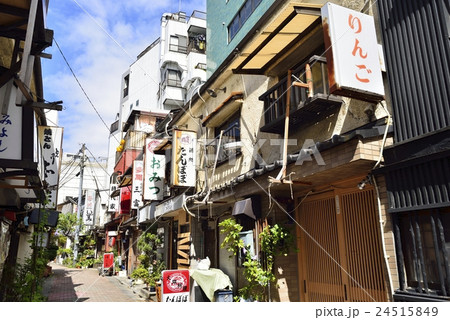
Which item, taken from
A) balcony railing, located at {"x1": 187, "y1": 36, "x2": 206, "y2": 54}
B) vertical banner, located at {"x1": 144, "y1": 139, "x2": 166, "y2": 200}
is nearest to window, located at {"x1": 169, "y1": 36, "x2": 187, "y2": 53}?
balcony railing, located at {"x1": 187, "y1": 36, "x2": 206, "y2": 54}

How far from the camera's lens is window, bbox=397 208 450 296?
5.25m

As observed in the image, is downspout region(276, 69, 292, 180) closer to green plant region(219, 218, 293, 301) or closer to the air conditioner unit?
green plant region(219, 218, 293, 301)

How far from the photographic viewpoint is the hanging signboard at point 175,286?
31.8 ft

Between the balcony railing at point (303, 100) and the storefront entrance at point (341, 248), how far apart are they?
2.06 m

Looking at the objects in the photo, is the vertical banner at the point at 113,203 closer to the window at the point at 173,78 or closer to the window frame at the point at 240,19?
the window at the point at 173,78

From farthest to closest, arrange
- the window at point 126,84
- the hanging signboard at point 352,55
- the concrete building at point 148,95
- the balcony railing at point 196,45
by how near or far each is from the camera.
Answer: the window at point 126,84, the balcony railing at point 196,45, the concrete building at point 148,95, the hanging signboard at point 352,55

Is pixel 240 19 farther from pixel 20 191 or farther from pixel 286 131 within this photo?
pixel 20 191

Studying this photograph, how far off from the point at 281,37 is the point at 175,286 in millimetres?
7685

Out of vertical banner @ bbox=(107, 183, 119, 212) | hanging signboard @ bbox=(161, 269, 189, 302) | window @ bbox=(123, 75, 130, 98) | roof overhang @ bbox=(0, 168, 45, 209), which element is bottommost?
hanging signboard @ bbox=(161, 269, 189, 302)

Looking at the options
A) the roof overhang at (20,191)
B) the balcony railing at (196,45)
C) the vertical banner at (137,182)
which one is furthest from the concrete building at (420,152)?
the balcony railing at (196,45)

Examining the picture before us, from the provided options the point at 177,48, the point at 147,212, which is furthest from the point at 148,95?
the point at 147,212

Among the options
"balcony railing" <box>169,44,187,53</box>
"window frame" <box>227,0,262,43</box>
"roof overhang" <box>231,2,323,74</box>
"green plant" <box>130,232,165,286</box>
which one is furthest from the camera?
"balcony railing" <box>169,44,187,53</box>

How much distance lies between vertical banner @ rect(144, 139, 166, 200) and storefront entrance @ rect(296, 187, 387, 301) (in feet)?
35.3
